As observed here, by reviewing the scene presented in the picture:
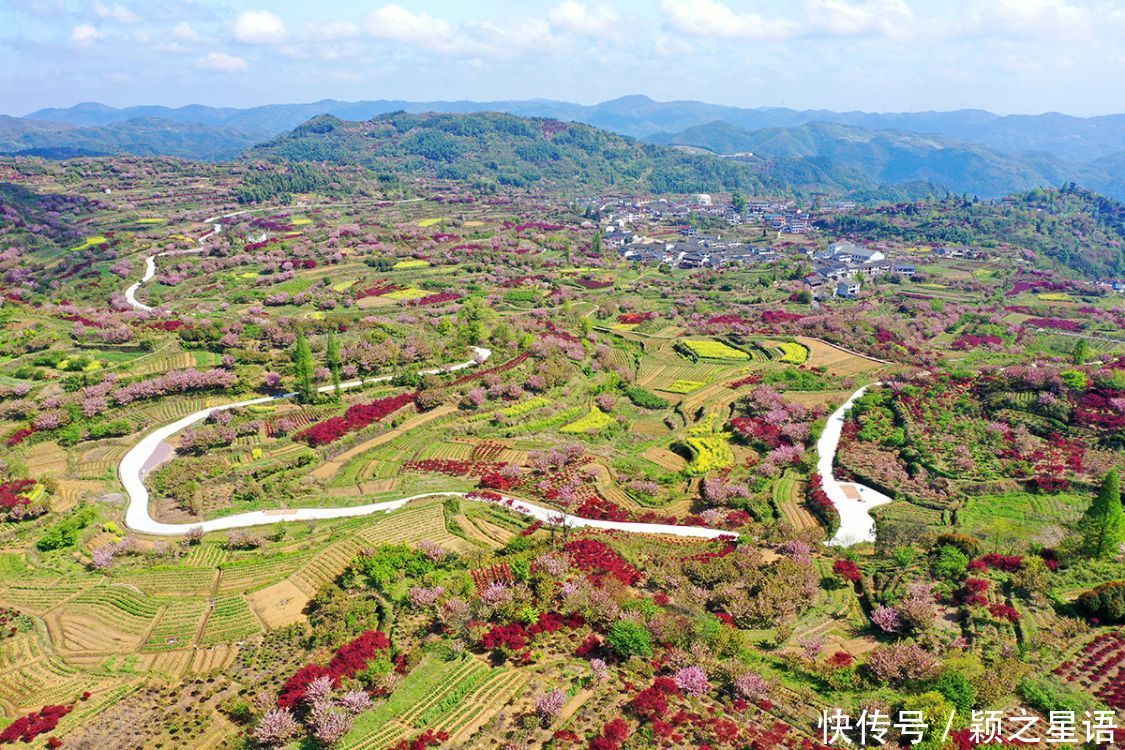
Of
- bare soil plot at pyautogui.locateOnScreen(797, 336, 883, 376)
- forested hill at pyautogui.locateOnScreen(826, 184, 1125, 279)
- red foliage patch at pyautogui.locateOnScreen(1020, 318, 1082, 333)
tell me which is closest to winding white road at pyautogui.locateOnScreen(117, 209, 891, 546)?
bare soil plot at pyautogui.locateOnScreen(797, 336, 883, 376)

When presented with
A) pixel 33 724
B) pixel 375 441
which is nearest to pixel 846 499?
pixel 375 441

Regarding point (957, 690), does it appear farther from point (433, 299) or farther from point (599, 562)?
point (433, 299)

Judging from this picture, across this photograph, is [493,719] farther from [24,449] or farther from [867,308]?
[867,308]

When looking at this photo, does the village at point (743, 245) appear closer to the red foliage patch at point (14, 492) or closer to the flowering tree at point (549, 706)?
the flowering tree at point (549, 706)

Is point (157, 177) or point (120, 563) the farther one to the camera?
point (157, 177)


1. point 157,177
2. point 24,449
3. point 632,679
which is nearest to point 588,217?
point 157,177
